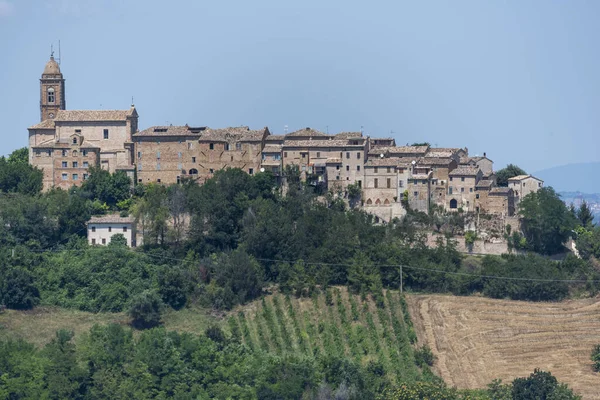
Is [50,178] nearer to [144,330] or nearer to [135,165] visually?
[135,165]

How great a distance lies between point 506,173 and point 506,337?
16.5 metres

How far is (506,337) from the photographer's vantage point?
57.3 meters

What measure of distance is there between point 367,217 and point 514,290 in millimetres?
7961

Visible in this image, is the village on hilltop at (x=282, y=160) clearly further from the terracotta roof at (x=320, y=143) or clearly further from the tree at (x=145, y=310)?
the tree at (x=145, y=310)

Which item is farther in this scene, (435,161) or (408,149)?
(408,149)

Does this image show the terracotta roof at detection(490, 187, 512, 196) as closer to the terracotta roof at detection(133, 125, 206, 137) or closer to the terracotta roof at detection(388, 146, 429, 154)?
the terracotta roof at detection(388, 146, 429, 154)

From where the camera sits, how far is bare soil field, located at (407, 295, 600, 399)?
54.6 metres

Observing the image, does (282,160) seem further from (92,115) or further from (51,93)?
(51,93)

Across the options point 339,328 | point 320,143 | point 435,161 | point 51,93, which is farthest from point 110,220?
point 435,161

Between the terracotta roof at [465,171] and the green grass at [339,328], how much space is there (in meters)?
8.34

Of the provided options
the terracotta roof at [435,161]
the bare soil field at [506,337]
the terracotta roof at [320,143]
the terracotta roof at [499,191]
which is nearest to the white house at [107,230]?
the terracotta roof at [320,143]

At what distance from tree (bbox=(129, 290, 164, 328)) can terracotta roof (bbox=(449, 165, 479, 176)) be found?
16.1 meters

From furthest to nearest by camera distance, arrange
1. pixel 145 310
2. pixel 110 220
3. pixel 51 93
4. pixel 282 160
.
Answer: pixel 51 93
pixel 282 160
pixel 110 220
pixel 145 310

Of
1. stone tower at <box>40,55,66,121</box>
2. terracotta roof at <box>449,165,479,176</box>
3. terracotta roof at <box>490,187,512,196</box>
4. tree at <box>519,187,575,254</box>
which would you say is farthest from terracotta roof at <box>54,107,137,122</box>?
tree at <box>519,187,575,254</box>
